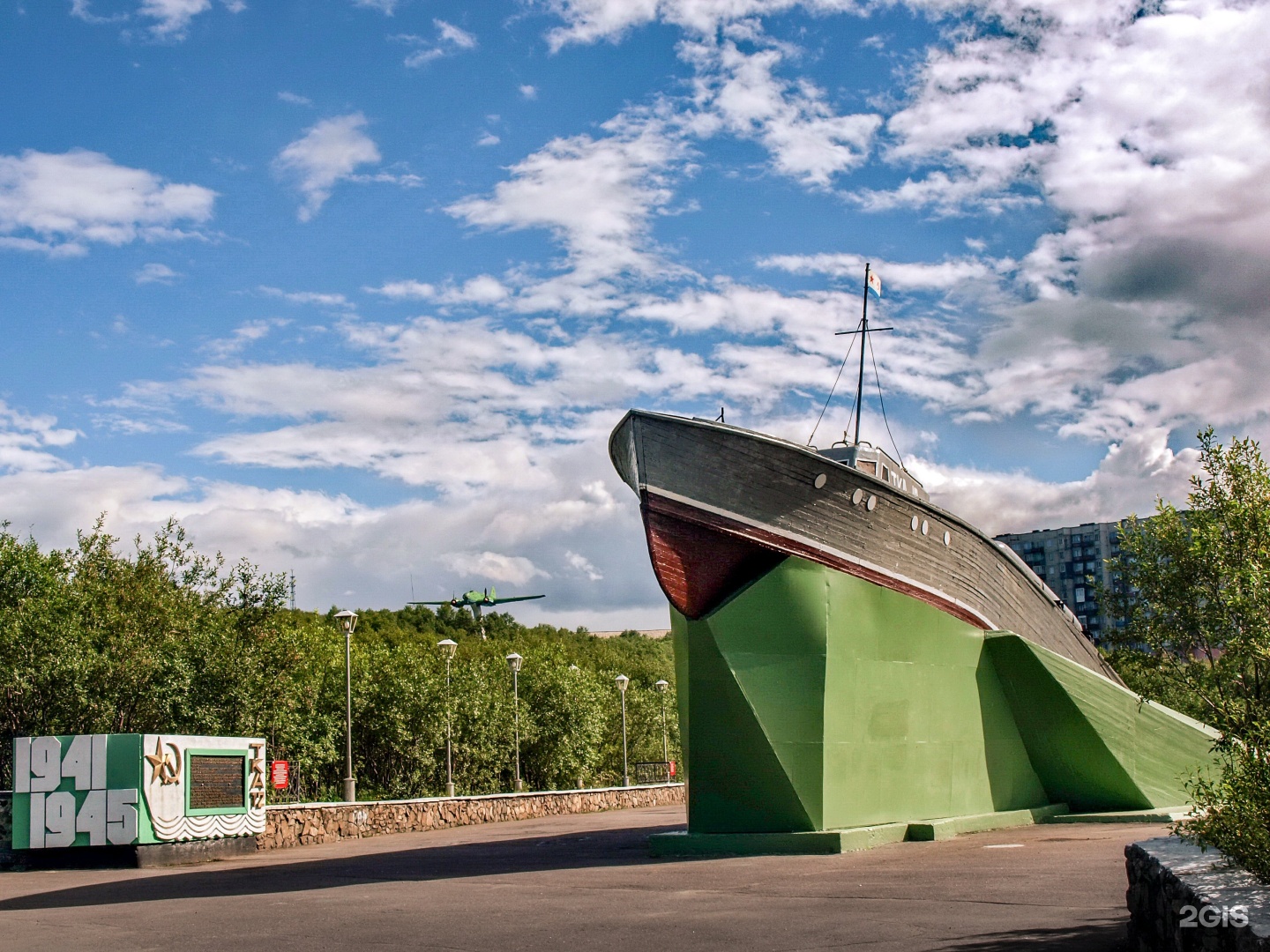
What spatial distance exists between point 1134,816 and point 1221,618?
1079 centimetres

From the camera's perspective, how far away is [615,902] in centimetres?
1123

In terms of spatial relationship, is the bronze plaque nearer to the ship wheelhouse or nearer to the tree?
the ship wheelhouse

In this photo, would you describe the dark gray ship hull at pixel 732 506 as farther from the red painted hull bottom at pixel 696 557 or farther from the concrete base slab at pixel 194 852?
the concrete base slab at pixel 194 852

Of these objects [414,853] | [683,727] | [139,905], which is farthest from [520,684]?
[139,905]

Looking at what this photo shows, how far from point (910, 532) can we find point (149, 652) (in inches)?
764

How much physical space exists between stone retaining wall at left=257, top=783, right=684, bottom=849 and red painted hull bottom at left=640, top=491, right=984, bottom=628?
10536mm

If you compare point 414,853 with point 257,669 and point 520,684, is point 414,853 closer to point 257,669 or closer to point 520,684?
point 257,669

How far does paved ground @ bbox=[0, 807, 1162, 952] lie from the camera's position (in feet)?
28.7

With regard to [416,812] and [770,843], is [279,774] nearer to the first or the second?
[416,812]

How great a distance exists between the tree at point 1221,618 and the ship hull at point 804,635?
10.4 feet

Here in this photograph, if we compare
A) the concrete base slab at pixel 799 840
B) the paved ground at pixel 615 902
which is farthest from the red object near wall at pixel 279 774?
the concrete base slab at pixel 799 840

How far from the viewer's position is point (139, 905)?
12570 millimetres

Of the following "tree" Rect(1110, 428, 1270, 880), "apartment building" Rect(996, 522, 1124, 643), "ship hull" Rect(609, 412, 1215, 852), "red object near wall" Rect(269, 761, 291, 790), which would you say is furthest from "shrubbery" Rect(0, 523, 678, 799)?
"apartment building" Rect(996, 522, 1124, 643)

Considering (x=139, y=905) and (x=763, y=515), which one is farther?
(x=763, y=515)
